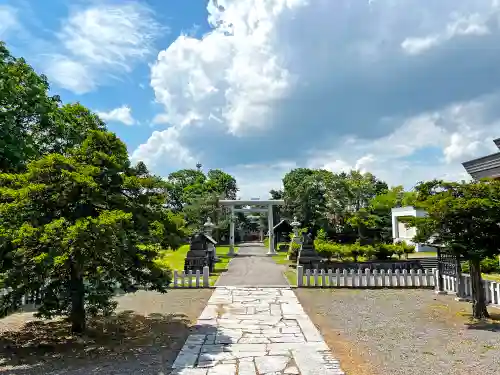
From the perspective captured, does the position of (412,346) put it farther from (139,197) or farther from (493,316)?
(139,197)

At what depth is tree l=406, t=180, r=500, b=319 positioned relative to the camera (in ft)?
26.4

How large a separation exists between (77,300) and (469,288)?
31.3 ft

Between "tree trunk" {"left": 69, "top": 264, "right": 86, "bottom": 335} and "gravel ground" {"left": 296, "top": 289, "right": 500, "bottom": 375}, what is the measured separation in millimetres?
4386

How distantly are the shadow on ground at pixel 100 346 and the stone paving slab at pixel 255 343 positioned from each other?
1.13 feet

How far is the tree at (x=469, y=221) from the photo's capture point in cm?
805

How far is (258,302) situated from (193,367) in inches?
203

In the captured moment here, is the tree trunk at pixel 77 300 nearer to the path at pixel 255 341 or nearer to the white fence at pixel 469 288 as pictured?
the path at pixel 255 341

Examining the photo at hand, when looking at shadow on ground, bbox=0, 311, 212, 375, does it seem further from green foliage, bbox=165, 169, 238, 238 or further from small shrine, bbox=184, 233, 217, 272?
green foliage, bbox=165, 169, 238, 238

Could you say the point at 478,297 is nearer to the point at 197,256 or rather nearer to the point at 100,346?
the point at 100,346

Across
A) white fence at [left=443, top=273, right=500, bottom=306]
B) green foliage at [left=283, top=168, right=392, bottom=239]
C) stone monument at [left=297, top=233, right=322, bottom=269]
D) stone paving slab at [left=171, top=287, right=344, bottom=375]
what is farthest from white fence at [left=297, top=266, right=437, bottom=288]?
green foliage at [left=283, top=168, right=392, bottom=239]

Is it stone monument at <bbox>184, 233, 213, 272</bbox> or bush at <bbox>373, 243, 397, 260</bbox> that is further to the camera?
bush at <bbox>373, 243, 397, 260</bbox>

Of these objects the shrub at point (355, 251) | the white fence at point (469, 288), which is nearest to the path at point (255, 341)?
the white fence at point (469, 288)

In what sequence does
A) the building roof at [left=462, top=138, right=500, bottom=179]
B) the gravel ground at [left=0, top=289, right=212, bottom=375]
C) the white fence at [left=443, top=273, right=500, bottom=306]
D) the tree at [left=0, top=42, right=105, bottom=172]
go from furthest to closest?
the building roof at [left=462, top=138, right=500, bottom=179] → the white fence at [left=443, top=273, right=500, bottom=306] → the tree at [left=0, top=42, right=105, bottom=172] → the gravel ground at [left=0, top=289, right=212, bottom=375]

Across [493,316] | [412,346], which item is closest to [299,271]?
[493,316]
